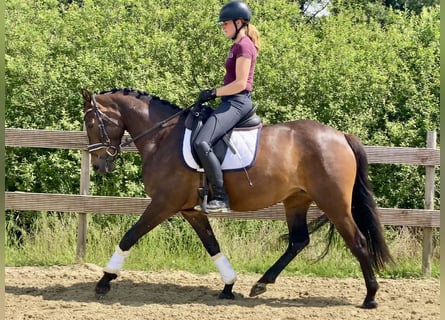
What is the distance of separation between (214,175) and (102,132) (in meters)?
1.23

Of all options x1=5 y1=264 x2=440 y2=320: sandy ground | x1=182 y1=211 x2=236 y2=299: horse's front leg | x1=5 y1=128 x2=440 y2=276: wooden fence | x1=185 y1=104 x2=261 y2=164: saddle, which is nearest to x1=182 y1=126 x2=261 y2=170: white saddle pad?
x1=185 y1=104 x2=261 y2=164: saddle

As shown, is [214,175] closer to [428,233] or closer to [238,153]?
[238,153]

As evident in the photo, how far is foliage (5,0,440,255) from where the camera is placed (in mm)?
9703

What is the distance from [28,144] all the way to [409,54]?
6893 mm

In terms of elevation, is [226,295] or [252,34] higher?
[252,34]

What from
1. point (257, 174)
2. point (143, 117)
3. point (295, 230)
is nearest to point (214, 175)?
point (257, 174)

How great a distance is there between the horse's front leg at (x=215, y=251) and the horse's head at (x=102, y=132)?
95 centimetres

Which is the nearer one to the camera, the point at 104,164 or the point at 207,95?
the point at 207,95

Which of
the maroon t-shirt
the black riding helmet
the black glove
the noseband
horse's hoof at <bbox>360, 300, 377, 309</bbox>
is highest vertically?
the black riding helmet

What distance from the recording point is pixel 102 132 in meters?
6.33

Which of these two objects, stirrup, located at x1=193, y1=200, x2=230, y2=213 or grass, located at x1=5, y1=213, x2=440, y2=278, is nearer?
stirrup, located at x1=193, y1=200, x2=230, y2=213

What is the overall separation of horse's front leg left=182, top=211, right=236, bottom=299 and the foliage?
2888mm

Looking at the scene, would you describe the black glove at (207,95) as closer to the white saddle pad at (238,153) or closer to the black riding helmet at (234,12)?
the white saddle pad at (238,153)

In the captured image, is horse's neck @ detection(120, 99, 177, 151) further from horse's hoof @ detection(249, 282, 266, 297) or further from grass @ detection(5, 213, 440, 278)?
grass @ detection(5, 213, 440, 278)
